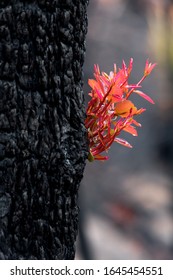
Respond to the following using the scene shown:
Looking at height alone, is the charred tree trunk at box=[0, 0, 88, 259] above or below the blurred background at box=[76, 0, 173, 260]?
above

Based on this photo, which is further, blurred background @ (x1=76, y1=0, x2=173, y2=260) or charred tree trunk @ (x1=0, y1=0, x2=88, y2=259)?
blurred background @ (x1=76, y1=0, x2=173, y2=260)

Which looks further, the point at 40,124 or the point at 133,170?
the point at 133,170

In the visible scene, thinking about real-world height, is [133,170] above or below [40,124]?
Answer: below

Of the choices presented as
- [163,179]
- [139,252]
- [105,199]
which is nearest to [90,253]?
[139,252]
